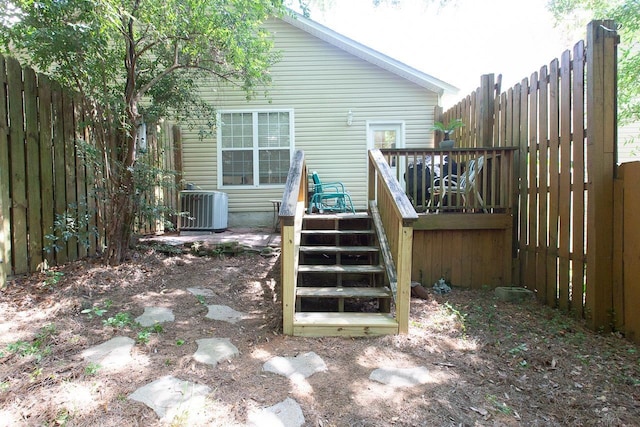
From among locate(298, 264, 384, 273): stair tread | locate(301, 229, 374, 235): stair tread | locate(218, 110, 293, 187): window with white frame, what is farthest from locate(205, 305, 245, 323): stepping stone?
locate(218, 110, 293, 187): window with white frame

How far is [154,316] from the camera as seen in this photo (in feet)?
11.1

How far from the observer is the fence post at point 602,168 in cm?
346

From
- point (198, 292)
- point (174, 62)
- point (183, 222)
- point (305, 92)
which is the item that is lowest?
point (198, 292)

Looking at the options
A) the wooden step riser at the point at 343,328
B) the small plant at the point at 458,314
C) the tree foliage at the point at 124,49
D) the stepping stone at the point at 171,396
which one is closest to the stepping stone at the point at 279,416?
the stepping stone at the point at 171,396

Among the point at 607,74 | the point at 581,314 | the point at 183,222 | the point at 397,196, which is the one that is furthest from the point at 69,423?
the point at 183,222

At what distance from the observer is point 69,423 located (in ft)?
6.52

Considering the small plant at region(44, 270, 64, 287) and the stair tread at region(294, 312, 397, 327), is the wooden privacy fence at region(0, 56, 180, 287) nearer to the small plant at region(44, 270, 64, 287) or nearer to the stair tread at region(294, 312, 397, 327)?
the small plant at region(44, 270, 64, 287)

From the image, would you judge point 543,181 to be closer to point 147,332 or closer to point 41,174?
point 147,332

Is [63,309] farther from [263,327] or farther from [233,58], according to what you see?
[233,58]

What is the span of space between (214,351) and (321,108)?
6.36 m

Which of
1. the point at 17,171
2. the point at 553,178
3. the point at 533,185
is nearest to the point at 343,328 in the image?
the point at 553,178

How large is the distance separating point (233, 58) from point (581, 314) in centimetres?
479

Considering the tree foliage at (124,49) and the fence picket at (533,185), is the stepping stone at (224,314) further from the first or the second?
the fence picket at (533,185)

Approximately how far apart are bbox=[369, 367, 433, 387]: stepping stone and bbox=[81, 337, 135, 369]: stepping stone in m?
1.69
